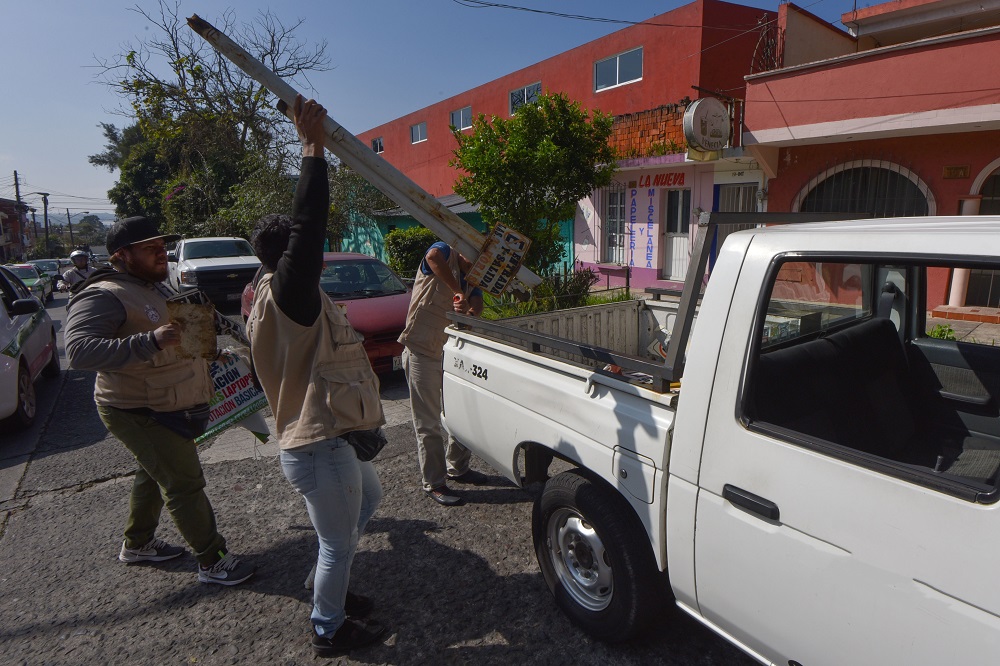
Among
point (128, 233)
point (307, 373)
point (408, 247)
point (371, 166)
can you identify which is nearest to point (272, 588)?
point (307, 373)

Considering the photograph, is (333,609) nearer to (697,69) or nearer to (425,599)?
(425,599)

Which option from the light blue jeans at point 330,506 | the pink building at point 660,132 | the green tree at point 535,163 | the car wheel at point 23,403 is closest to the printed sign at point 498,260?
the light blue jeans at point 330,506

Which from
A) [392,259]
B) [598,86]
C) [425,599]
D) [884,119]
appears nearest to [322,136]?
[425,599]

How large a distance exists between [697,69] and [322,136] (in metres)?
12.4

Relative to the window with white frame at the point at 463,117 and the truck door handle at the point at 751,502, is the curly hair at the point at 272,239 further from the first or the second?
the window with white frame at the point at 463,117

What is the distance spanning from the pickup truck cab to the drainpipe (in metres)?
12.4

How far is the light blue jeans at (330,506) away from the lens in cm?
231

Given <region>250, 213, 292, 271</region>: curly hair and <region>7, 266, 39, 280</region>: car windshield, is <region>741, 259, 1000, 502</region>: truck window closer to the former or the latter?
<region>250, 213, 292, 271</region>: curly hair

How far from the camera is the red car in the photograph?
21.3 ft

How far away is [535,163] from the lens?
26.0ft

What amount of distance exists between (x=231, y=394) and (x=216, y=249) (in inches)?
468

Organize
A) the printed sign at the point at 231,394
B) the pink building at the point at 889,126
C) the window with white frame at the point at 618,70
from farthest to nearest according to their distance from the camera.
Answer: the window with white frame at the point at 618,70 → the pink building at the point at 889,126 → the printed sign at the point at 231,394

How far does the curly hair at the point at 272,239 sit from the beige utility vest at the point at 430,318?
63.0 inches

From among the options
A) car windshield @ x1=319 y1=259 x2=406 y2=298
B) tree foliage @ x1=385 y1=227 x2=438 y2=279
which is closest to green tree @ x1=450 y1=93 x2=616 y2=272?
car windshield @ x1=319 y1=259 x2=406 y2=298
